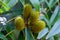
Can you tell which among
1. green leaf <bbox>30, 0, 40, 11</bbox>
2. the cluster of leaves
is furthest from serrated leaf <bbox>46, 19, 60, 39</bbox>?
green leaf <bbox>30, 0, 40, 11</bbox>

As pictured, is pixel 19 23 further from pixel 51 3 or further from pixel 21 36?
pixel 51 3

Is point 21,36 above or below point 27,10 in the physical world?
below

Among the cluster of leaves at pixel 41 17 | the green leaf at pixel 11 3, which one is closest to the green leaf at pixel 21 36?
the cluster of leaves at pixel 41 17

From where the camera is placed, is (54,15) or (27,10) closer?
(27,10)

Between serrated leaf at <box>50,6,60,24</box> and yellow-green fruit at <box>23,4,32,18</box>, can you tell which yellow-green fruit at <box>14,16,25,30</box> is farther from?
serrated leaf at <box>50,6,60,24</box>

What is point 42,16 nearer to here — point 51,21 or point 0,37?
point 51,21

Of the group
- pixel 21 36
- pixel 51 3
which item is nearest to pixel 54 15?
pixel 51 3

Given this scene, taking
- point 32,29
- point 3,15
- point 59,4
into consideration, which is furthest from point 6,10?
point 59,4

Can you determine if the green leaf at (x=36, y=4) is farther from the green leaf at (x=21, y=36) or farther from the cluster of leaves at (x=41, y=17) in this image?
the green leaf at (x=21, y=36)
